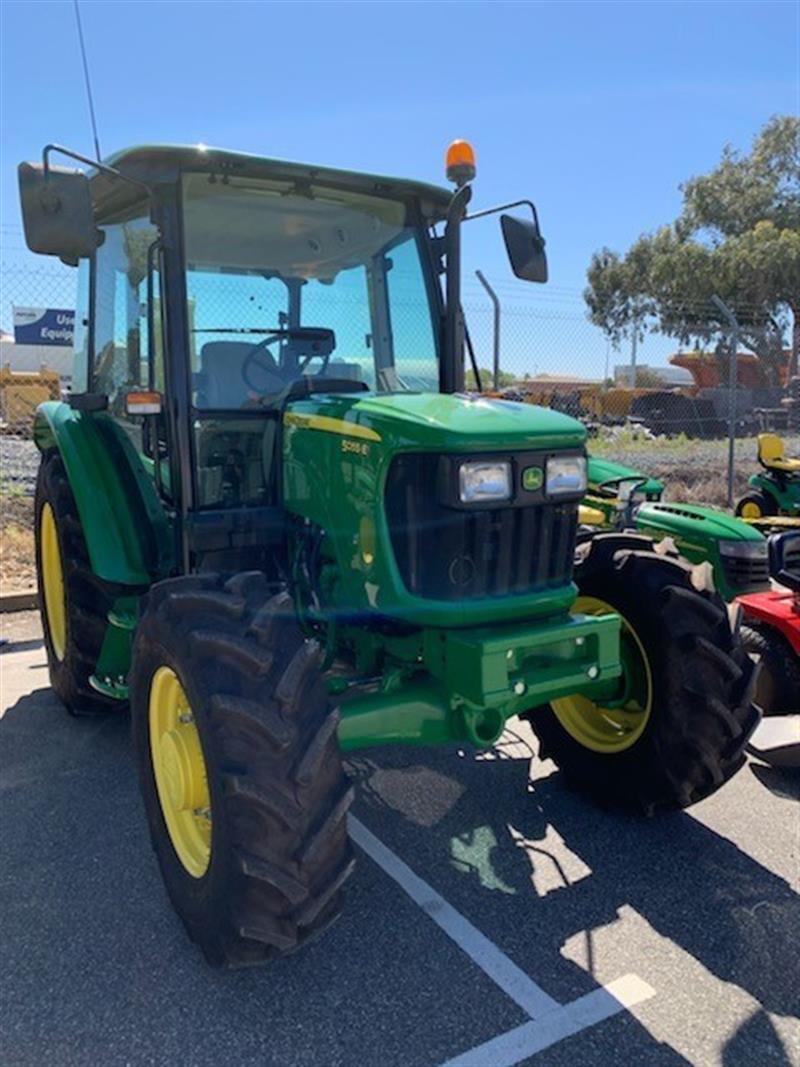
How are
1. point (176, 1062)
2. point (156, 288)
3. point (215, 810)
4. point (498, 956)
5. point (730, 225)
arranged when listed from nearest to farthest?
point (176, 1062) → point (215, 810) → point (498, 956) → point (156, 288) → point (730, 225)

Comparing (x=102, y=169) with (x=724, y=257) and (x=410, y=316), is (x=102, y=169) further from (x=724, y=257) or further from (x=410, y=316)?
(x=724, y=257)

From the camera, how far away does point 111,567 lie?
349 cm

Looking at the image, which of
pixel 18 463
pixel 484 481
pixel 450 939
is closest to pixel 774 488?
pixel 484 481

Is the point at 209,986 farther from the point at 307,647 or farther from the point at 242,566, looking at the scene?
the point at 242,566

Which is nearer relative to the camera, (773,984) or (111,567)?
(773,984)

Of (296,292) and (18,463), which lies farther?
(18,463)

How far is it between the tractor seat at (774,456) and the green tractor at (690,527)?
2.84m

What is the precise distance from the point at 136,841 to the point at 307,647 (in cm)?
135

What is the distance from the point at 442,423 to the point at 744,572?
3.06m

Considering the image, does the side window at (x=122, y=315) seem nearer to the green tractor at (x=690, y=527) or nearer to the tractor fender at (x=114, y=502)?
the tractor fender at (x=114, y=502)

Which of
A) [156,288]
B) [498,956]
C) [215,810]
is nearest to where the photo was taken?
[215,810]

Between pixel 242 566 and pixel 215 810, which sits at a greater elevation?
pixel 242 566

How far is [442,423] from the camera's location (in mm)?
2680

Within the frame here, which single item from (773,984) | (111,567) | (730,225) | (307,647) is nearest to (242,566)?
(111,567)
